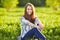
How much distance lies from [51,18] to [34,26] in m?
0.34

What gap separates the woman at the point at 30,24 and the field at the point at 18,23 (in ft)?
0.27

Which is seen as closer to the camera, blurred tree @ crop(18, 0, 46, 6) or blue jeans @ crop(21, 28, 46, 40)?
blue jeans @ crop(21, 28, 46, 40)

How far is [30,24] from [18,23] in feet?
0.68

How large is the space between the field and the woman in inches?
3.2

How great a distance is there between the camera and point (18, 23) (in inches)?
109

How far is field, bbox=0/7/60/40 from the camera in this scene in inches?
109

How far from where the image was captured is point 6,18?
9.12 feet

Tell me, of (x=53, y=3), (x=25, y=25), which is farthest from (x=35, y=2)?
(x=25, y=25)

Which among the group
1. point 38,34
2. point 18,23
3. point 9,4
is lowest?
point 38,34

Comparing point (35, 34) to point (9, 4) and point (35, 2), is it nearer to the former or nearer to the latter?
point (35, 2)

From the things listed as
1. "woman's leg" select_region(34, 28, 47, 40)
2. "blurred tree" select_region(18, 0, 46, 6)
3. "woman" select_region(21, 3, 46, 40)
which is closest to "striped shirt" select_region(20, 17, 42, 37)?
"woman" select_region(21, 3, 46, 40)

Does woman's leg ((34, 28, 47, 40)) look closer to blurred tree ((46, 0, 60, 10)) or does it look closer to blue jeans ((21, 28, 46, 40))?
blue jeans ((21, 28, 46, 40))

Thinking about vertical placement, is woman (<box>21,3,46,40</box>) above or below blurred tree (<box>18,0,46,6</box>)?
below

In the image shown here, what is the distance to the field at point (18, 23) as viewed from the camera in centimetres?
276
